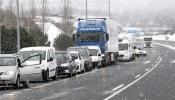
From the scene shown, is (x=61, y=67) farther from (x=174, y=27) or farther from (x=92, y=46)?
(x=174, y=27)

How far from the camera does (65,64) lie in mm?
31406

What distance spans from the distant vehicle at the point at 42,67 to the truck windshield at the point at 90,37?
59.6ft

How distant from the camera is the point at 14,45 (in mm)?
45344

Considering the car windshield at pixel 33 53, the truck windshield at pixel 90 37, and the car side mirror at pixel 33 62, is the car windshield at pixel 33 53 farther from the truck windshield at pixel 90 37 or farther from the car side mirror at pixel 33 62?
the truck windshield at pixel 90 37

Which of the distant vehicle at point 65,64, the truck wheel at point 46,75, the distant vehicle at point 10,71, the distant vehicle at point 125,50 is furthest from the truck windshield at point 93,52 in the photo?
the distant vehicle at point 10,71

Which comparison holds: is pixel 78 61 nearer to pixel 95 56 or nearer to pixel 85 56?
pixel 85 56

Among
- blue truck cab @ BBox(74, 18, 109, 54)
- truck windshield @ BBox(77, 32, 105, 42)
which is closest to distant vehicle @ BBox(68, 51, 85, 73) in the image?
blue truck cab @ BBox(74, 18, 109, 54)

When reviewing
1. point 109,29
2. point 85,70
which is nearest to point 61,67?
point 85,70

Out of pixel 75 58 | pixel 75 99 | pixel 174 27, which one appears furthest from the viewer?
pixel 174 27

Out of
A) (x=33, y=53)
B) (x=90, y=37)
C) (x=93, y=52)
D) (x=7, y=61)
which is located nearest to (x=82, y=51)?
(x=93, y=52)

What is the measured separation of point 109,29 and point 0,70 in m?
27.1

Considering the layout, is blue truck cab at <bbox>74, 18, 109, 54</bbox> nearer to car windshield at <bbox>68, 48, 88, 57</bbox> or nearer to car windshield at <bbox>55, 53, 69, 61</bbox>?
car windshield at <bbox>68, 48, 88, 57</bbox>

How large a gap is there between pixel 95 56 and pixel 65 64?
40.4 feet

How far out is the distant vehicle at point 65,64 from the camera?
3127 cm
